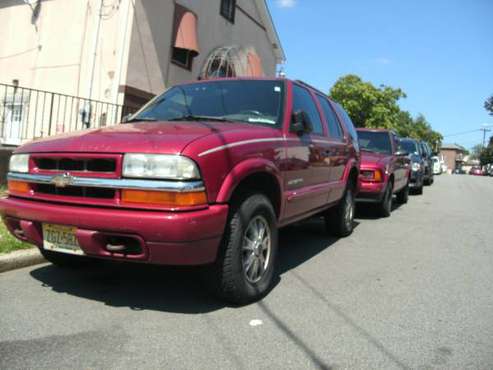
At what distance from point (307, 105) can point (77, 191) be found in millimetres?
2852

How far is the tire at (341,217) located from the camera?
664 cm

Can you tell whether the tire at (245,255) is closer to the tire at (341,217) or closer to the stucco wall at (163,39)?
the tire at (341,217)

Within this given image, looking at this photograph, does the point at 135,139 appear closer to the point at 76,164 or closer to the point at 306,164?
the point at 76,164

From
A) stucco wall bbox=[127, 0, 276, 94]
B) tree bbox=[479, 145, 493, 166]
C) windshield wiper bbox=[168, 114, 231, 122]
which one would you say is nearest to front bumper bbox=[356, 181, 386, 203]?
windshield wiper bbox=[168, 114, 231, 122]

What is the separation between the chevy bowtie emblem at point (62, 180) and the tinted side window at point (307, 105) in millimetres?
2326

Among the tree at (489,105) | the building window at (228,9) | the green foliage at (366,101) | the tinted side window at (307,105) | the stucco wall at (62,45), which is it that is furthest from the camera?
the tree at (489,105)

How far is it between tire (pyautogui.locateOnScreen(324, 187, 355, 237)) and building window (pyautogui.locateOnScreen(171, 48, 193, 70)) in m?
9.05

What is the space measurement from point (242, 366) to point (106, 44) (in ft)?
36.6

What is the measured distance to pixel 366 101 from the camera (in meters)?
35.4

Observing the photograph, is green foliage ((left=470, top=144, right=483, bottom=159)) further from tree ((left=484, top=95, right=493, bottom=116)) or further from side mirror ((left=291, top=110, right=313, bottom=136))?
side mirror ((left=291, top=110, right=313, bottom=136))

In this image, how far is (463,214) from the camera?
1052 centimetres

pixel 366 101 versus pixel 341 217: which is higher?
pixel 366 101

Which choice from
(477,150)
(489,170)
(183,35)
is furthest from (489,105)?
(477,150)

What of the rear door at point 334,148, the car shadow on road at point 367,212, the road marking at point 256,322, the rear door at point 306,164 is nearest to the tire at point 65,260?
the road marking at point 256,322
